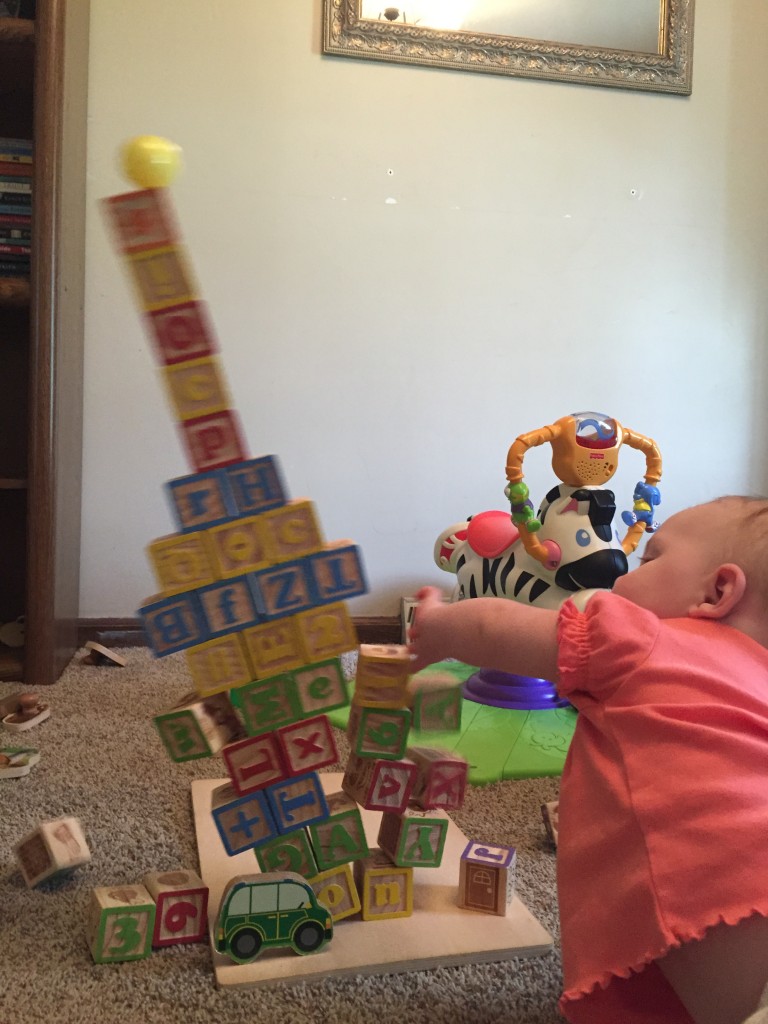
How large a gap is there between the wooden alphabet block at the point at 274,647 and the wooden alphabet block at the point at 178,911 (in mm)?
219

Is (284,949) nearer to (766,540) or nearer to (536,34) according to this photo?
(766,540)

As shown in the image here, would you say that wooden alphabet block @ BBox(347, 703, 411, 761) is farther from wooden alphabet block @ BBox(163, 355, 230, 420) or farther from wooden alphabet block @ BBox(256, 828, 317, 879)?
wooden alphabet block @ BBox(163, 355, 230, 420)

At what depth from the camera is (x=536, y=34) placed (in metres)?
1.89

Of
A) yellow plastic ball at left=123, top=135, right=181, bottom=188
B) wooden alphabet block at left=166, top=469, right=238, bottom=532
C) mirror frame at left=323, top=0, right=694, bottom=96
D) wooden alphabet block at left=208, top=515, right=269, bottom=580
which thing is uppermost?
mirror frame at left=323, top=0, right=694, bottom=96

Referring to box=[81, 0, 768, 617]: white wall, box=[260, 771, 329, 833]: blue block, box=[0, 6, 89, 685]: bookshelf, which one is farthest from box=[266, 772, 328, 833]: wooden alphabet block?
box=[81, 0, 768, 617]: white wall

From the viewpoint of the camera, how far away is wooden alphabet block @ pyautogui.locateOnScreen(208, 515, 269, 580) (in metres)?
A: 0.70

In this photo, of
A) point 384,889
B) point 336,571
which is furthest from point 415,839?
point 336,571

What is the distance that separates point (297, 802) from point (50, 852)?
270 mm

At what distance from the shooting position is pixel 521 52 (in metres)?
1.88

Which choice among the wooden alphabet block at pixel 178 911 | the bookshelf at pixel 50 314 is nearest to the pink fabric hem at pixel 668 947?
the wooden alphabet block at pixel 178 911

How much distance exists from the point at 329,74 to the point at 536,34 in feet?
1.51

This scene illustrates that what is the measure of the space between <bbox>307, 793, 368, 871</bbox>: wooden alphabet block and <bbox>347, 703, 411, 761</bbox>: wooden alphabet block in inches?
2.3

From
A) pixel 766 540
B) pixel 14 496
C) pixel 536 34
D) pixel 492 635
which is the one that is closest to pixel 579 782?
pixel 492 635

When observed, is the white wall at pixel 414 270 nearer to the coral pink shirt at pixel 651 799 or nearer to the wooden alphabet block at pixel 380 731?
the wooden alphabet block at pixel 380 731
